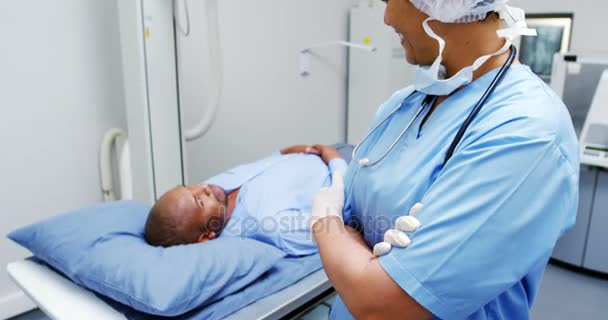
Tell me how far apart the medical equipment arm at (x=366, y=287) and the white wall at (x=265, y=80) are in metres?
1.76

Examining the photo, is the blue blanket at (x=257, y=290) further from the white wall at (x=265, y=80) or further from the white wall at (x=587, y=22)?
Answer: the white wall at (x=587, y=22)

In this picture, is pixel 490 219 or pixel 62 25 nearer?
pixel 490 219

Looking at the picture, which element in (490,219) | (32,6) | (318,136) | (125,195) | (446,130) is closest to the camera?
(490,219)

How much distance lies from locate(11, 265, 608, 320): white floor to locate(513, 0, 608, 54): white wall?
1369 mm

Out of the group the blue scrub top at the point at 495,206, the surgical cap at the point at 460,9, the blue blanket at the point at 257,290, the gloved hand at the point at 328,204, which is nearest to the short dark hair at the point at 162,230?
the blue blanket at the point at 257,290

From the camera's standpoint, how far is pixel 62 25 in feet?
6.17

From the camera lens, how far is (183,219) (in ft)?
4.67

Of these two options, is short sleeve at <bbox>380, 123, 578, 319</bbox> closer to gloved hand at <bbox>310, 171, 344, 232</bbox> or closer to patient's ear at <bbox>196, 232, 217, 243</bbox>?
gloved hand at <bbox>310, 171, 344, 232</bbox>

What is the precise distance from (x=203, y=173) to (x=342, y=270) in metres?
1.93

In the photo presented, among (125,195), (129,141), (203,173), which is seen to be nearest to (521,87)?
(129,141)

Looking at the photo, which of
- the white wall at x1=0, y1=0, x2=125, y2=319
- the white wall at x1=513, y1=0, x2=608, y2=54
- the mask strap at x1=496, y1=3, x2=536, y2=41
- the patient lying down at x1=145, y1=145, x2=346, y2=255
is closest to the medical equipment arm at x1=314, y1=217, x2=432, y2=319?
the mask strap at x1=496, y1=3, x2=536, y2=41

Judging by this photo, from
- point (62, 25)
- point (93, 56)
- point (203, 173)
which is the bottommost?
point (203, 173)

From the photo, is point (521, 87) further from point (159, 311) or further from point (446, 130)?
point (159, 311)

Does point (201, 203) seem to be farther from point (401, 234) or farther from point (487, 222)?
point (487, 222)
